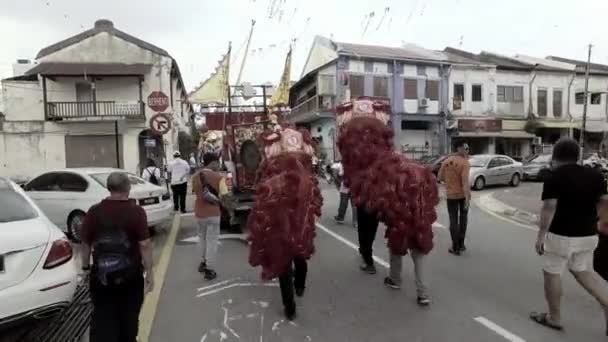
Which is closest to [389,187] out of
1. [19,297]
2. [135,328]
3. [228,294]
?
[228,294]

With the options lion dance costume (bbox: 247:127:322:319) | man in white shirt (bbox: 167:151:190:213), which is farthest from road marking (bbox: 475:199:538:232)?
man in white shirt (bbox: 167:151:190:213)

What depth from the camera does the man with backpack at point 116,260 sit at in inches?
130

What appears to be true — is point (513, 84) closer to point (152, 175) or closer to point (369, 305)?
point (152, 175)

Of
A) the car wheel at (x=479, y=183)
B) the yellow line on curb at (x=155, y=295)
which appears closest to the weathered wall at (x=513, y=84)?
the car wheel at (x=479, y=183)

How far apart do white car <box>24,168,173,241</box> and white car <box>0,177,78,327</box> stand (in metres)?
4.15

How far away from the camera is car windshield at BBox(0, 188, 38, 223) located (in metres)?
4.13

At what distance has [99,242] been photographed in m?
3.30

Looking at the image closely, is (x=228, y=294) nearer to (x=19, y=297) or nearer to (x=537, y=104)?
(x=19, y=297)

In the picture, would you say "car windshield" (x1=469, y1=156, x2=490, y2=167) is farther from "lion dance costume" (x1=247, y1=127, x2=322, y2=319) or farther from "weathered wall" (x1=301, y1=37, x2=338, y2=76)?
"lion dance costume" (x1=247, y1=127, x2=322, y2=319)

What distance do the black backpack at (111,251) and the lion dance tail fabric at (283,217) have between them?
1.68 metres

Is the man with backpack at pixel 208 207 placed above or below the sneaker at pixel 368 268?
above

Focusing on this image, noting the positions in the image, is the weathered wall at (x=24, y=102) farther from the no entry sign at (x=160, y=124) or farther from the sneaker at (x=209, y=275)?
the sneaker at (x=209, y=275)

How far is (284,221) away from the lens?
474 cm

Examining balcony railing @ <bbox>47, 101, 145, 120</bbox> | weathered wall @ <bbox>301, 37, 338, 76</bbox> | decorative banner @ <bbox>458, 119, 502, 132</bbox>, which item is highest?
weathered wall @ <bbox>301, 37, 338, 76</bbox>
